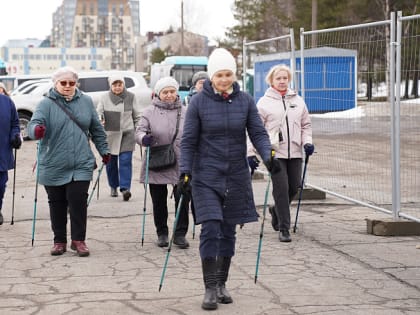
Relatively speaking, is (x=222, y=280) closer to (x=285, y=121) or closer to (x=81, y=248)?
(x=81, y=248)

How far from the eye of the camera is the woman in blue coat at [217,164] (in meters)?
6.02

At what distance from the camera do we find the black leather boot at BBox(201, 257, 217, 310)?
5875mm

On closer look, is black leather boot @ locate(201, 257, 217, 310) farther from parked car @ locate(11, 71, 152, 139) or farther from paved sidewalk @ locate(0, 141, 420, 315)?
parked car @ locate(11, 71, 152, 139)

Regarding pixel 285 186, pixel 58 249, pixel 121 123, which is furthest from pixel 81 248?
pixel 121 123

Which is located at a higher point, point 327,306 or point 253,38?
point 253,38

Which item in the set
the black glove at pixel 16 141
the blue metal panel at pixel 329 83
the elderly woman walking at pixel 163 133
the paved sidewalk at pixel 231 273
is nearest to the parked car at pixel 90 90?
the blue metal panel at pixel 329 83

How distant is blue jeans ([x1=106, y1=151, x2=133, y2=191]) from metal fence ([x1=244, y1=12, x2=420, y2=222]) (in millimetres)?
2344

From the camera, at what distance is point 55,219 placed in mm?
7969

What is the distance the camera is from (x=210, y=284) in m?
5.97

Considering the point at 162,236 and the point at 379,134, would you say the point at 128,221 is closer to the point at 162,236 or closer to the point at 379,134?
the point at 162,236

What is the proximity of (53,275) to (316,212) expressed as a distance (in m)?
4.14

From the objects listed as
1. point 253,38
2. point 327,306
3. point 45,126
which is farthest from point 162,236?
point 253,38

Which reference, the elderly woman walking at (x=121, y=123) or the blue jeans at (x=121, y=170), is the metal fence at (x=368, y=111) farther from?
the blue jeans at (x=121, y=170)

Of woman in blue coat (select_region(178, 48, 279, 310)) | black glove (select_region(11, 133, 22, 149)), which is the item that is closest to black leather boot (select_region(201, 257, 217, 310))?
woman in blue coat (select_region(178, 48, 279, 310))
